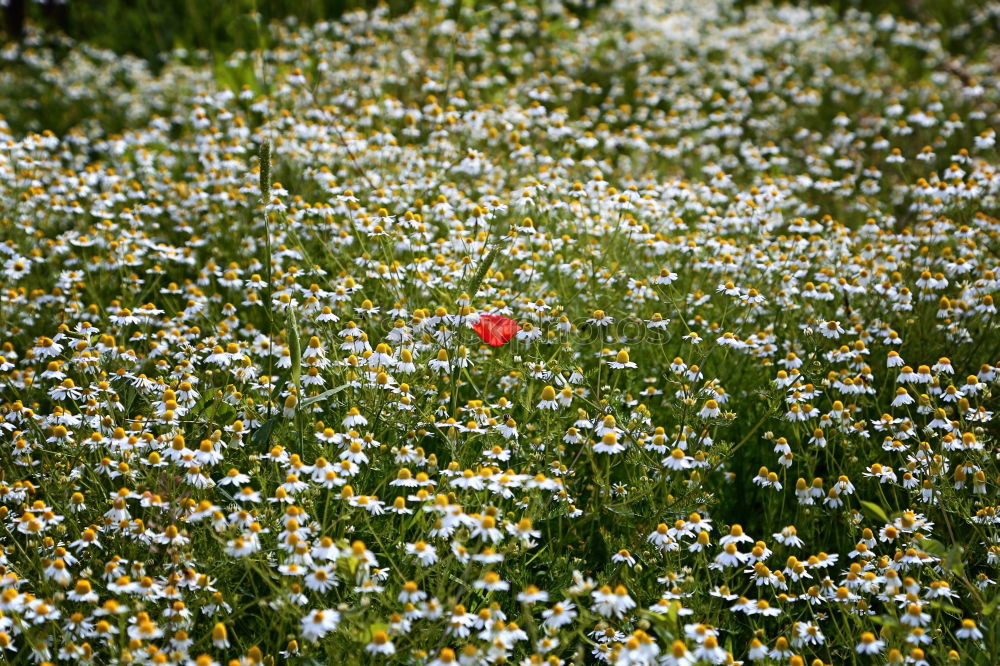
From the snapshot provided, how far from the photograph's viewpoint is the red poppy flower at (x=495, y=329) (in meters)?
3.78

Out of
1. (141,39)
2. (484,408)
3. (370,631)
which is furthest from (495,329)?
(141,39)

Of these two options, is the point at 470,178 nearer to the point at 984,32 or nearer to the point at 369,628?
the point at 369,628

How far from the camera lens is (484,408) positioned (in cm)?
343

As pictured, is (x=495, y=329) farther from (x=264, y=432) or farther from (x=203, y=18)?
(x=203, y=18)

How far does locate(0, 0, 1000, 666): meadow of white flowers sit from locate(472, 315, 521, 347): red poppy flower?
1cm

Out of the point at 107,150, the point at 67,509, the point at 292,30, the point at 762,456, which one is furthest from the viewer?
the point at 292,30

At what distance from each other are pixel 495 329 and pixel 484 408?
0.47 m

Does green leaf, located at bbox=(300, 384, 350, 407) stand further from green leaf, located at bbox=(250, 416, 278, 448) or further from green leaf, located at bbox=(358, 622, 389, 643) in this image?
green leaf, located at bbox=(358, 622, 389, 643)

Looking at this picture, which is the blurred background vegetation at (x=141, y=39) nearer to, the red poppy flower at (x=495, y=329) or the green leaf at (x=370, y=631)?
the red poppy flower at (x=495, y=329)

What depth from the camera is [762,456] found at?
407cm

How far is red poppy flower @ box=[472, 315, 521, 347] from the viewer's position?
3.78 metres

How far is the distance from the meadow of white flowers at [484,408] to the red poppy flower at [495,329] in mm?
11

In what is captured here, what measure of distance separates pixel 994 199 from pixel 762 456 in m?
2.51

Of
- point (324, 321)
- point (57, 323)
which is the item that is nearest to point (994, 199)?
point (324, 321)
